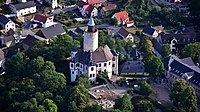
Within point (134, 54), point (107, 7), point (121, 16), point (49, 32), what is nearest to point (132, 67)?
point (134, 54)

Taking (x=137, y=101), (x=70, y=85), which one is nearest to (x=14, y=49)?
(x=70, y=85)

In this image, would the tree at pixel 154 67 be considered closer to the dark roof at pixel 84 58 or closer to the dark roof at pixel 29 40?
the dark roof at pixel 84 58

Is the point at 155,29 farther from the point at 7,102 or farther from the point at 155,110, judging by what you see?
the point at 7,102

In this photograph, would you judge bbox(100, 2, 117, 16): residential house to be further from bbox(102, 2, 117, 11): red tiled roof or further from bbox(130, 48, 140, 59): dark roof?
bbox(130, 48, 140, 59): dark roof

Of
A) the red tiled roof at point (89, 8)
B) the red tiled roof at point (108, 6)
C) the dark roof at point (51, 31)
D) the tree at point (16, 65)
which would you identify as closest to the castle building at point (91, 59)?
the tree at point (16, 65)

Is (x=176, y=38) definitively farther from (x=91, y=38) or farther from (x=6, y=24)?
(x=6, y=24)
